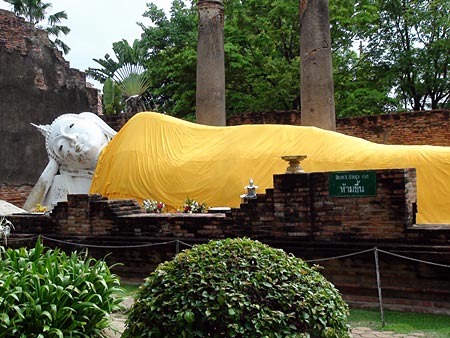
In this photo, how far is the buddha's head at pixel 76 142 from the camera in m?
10.9

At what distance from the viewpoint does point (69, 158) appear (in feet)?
36.0

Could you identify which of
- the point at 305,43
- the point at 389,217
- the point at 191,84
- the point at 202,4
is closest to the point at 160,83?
the point at 191,84

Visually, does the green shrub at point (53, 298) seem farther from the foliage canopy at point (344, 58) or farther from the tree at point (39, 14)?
the tree at point (39, 14)

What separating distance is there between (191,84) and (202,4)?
698cm

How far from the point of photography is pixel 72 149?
10.9 meters

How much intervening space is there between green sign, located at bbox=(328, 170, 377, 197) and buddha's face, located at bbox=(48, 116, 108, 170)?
586 cm

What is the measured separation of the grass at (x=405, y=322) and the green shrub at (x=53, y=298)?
102 inches

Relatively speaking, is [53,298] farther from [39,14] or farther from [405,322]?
[39,14]

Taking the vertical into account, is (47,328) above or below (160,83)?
below

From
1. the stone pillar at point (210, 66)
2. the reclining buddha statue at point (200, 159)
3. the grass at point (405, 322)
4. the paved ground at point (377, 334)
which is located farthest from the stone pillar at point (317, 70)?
the paved ground at point (377, 334)

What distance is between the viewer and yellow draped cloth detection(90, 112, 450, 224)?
7.63 m

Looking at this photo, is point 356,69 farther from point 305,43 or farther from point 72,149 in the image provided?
point 72,149

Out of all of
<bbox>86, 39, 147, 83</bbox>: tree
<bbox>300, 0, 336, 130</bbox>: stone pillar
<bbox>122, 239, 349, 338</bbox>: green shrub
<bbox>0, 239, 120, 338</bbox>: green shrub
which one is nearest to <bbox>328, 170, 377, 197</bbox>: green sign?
<bbox>122, 239, 349, 338</bbox>: green shrub

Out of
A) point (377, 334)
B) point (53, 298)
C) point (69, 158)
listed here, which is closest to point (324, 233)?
point (377, 334)
